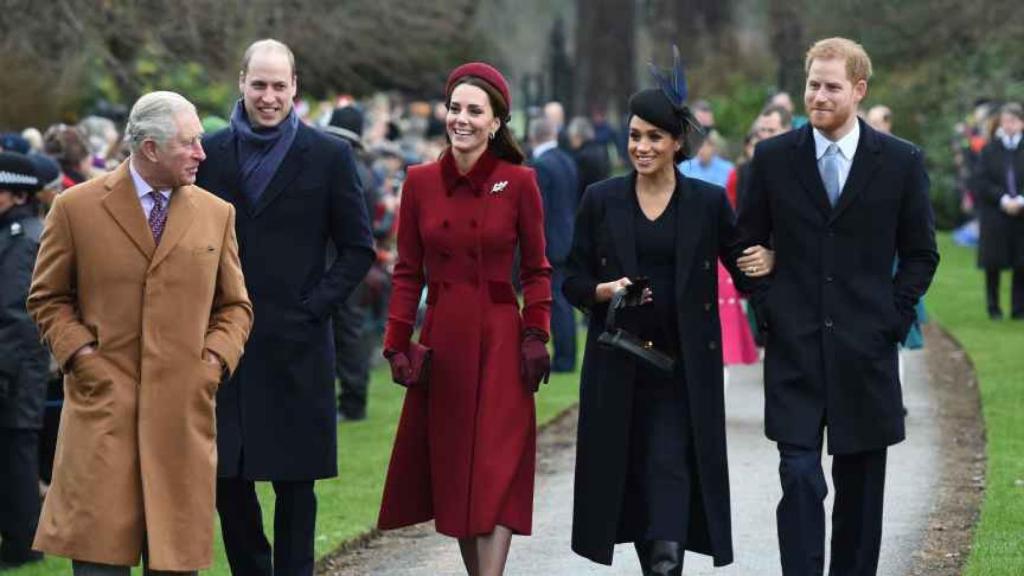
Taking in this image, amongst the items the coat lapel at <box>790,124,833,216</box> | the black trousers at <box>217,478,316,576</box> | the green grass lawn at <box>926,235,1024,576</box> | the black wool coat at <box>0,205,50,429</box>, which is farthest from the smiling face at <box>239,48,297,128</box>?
the green grass lawn at <box>926,235,1024,576</box>

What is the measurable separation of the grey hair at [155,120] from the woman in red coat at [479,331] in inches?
53.7

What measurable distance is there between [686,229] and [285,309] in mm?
1467

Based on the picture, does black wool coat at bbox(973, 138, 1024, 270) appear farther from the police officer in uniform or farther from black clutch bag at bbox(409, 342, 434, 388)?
black clutch bag at bbox(409, 342, 434, 388)

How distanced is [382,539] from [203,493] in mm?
3396

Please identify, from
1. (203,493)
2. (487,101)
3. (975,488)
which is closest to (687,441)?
(487,101)

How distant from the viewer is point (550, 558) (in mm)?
9367

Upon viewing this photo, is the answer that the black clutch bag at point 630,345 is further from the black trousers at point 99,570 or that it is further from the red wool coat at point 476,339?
the black trousers at point 99,570

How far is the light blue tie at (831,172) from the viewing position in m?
7.79

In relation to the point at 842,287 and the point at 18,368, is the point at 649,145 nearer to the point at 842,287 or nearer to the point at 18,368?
the point at 842,287

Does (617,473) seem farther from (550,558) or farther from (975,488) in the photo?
(975,488)

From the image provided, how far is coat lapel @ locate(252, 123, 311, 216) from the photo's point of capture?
7.86 m

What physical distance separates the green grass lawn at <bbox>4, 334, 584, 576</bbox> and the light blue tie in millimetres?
2966

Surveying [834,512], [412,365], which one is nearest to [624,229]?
[412,365]

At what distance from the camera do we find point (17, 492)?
9.34 m
